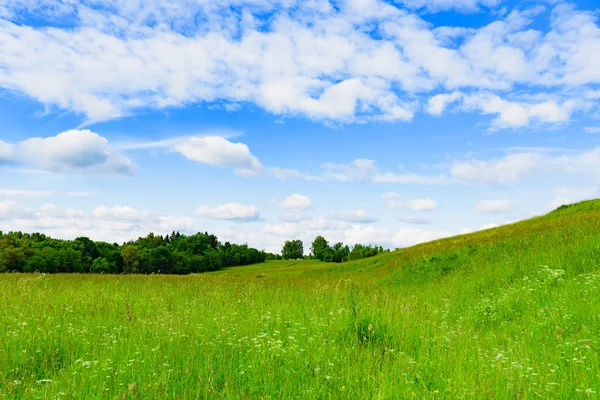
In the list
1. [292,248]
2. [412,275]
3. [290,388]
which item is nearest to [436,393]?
[290,388]

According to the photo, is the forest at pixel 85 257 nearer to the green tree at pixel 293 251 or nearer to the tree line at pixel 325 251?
the tree line at pixel 325 251

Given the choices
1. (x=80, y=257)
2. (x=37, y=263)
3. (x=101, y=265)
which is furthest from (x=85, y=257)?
(x=37, y=263)

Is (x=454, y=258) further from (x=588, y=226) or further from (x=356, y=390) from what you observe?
(x=356, y=390)

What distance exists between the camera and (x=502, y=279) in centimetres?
1325

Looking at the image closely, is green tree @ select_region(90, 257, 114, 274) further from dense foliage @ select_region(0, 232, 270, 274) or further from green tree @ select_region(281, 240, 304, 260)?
green tree @ select_region(281, 240, 304, 260)

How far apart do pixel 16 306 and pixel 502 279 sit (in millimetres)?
13725

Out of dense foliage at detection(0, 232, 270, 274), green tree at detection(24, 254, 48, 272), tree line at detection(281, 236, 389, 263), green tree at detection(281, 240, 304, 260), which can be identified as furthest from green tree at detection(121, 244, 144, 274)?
green tree at detection(281, 240, 304, 260)

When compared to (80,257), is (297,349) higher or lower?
lower

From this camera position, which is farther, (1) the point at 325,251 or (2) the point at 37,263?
(1) the point at 325,251

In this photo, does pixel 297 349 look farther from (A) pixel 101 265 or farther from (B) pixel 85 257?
(B) pixel 85 257

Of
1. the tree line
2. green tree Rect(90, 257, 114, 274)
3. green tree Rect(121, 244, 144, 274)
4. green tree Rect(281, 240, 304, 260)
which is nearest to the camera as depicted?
green tree Rect(90, 257, 114, 274)

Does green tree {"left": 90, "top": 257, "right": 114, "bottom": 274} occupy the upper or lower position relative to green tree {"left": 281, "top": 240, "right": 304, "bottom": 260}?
lower

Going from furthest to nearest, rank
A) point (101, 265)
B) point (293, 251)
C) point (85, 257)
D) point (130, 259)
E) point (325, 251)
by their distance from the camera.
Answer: point (293, 251) → point (325, 251) → point (130, 259) → point (85, 257) → point (101, 265)

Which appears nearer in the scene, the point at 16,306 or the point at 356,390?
the point at 356,390
